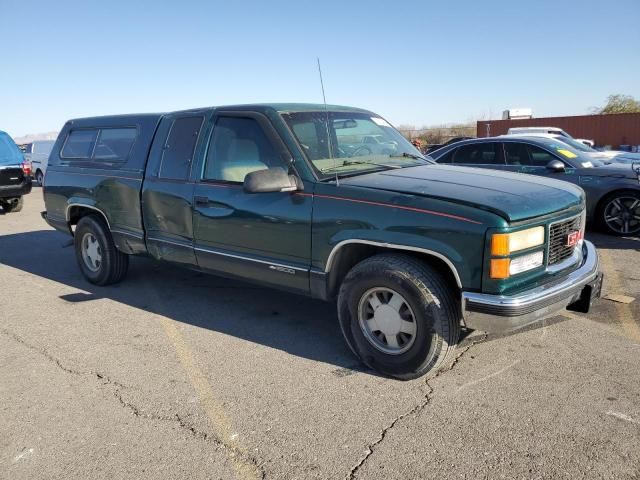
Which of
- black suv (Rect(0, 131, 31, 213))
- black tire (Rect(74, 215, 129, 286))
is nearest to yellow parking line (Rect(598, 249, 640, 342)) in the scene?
black tire (Rect(74, 215, 129, 286))

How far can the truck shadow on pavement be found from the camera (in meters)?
4.25

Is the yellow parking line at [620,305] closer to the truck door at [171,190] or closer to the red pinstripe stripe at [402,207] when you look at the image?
the red pinstripe stripe at [402,207]

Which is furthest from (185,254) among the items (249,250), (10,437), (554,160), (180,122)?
(554,160)

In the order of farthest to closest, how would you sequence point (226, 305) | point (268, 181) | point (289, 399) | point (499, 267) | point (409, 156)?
point (226, 305) → point (409, 156) → point (268, 181) → point (289, 399) → point (499, 267)

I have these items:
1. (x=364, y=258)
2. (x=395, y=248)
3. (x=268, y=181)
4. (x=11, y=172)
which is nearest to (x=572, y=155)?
(x=364, y=258)

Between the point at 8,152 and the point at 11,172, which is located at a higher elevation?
the point at 8,152

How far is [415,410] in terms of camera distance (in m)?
3.17

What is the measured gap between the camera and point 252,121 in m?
4.32

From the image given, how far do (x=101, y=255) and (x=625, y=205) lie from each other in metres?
7.06

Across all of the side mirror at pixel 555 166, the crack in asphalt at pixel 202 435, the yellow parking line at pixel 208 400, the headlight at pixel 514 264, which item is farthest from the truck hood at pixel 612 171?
the crack in asphalt at pixel 202 435

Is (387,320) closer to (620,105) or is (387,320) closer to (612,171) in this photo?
(612,171)

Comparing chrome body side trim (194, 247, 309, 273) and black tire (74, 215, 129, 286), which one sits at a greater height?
chrome body side trim (194, 247, 309, 273)

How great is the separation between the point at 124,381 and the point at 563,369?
302 centimetres

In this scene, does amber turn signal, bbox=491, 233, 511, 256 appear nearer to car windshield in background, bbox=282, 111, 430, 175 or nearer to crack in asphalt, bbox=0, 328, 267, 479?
car windshield in background, bbox=282, 111, 430, 175
